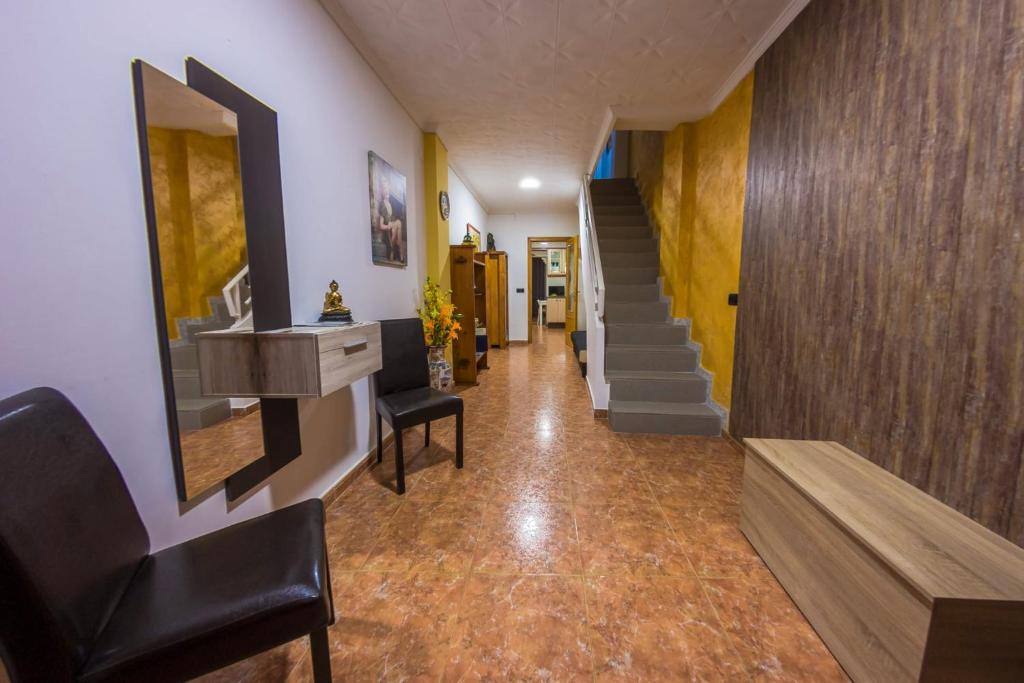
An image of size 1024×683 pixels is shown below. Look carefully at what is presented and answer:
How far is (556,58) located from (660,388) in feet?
8.57

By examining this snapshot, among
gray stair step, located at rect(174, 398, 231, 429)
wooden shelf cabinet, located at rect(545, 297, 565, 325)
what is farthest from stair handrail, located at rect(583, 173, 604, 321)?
wooden shelf cabinet, located at rect(545, 297, 565, 325)

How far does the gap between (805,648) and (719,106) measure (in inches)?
139

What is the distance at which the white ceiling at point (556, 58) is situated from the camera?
2158 millimetres

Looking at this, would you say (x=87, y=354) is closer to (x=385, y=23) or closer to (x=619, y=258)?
(x=385, y=23)

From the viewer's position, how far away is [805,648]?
1.29 meters

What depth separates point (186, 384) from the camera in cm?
129

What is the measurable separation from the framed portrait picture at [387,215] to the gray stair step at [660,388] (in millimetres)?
2070

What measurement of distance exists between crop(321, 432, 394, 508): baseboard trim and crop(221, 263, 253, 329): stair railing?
3.64ft

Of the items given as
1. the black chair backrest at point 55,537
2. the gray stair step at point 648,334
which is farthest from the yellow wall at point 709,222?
the black chair backrest at point 55,537

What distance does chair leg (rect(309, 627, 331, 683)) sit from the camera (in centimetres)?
99

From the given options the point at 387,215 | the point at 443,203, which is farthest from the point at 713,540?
the point at 443,203

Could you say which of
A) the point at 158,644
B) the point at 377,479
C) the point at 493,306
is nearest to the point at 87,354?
the point at 158,644

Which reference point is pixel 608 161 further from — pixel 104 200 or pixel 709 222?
pixel 104 200

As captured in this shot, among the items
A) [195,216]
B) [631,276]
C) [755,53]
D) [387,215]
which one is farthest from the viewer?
[631,276]
